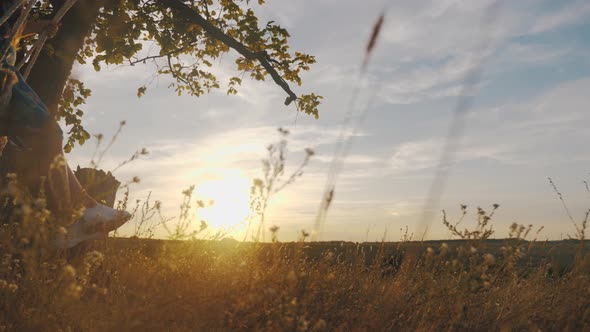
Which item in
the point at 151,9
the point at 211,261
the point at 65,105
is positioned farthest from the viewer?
the point at 65,105

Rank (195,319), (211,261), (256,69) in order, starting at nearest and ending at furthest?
1. (195,319)
2. (211,261)
3. (256,69)

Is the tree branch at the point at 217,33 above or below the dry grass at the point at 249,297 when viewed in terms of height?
above

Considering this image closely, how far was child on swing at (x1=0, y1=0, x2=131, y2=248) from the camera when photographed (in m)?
3.99

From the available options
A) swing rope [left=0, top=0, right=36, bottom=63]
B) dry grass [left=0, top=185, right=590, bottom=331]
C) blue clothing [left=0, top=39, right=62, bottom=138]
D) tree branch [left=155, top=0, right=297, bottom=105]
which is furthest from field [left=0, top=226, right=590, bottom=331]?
tree branch [left=155, top=0, right=297, bottom=105]

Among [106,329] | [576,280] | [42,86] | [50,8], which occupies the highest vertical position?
[50,8]

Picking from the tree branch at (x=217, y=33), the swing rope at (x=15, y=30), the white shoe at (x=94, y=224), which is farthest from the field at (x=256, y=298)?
the tree branch at (x=217, y=33)

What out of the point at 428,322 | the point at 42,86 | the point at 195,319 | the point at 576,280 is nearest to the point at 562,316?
the point at 576,280

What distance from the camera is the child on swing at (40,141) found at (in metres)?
3.99

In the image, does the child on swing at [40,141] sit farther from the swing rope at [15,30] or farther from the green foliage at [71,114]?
the green foliage at [71,114]

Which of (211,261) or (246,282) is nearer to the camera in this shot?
(246,282)

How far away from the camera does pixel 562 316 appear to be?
3.83 metres

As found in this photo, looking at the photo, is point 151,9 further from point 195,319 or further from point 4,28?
point 195,319

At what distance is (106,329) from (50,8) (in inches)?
361

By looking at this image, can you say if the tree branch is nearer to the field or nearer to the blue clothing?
the blue clothing
